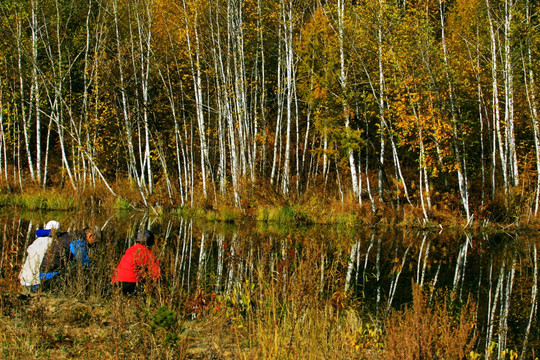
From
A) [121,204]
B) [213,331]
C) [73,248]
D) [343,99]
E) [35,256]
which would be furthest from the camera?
[121,204]

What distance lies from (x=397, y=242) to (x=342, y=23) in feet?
24.4

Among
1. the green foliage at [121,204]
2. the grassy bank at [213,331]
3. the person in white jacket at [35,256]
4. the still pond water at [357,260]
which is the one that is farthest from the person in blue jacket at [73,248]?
the green foliage at [121,204]

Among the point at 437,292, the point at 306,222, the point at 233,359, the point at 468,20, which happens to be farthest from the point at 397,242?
the point at 468,20

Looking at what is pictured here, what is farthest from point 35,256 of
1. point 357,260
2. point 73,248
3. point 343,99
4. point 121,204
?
point 121,204

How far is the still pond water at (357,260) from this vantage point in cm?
586

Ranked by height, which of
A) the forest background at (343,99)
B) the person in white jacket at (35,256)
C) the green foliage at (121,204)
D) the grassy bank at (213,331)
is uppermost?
the forest background at (343,99)

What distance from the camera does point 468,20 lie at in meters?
23.3

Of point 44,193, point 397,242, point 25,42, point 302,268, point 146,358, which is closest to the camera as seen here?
point 146,358

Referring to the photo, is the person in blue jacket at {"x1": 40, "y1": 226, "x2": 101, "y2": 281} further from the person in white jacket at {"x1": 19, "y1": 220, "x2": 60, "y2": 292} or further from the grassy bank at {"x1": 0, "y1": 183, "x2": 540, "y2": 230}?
the grassy bank at {"x1": 0, "y1": 183, "x2": 540, "y2": 230}

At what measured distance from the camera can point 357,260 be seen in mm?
10625

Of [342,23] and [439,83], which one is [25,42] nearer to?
[342,23]

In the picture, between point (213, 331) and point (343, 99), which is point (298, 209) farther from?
point (213, 331)

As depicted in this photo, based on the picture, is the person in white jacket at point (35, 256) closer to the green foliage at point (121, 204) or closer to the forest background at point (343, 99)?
the forest background at point (343, 99)

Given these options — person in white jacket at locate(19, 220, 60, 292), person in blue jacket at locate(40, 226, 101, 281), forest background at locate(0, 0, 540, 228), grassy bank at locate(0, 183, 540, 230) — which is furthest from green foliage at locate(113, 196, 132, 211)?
person in white jacket at locate(19, 220, 60, 292)
